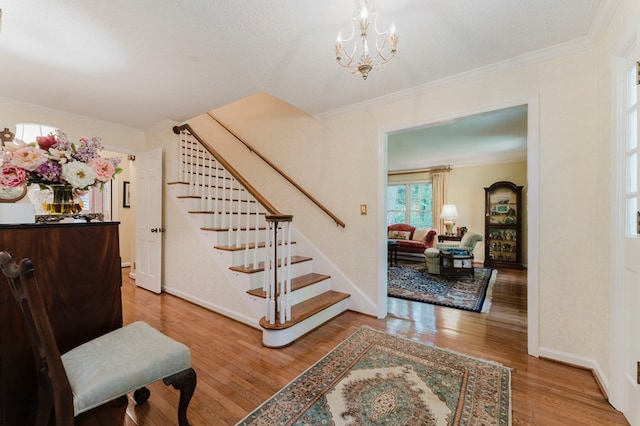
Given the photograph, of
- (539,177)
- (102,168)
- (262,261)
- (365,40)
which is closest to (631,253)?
(539,177)

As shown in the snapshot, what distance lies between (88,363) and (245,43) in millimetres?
2186

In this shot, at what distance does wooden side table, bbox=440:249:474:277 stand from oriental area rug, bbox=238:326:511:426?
9.04ft

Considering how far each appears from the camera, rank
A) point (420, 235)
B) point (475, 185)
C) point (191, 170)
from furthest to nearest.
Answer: point (475, 185) < point (420, 235) < point (191, 170)

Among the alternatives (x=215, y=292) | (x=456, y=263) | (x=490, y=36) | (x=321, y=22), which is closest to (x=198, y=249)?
(x=215, y=292)

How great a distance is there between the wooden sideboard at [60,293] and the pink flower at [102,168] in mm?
259

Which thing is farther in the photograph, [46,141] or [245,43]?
[245,43]

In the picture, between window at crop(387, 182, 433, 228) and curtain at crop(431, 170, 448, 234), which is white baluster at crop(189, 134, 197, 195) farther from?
curtain at crop(431, 170, 448, 234)

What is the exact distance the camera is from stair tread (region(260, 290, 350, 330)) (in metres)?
2.31

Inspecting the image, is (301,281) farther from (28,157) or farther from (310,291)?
(28,157)

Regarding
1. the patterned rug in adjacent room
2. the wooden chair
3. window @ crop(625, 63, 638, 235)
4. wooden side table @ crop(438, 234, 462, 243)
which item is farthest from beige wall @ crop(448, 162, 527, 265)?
the wooden chair

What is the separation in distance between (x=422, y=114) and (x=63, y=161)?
2806mm

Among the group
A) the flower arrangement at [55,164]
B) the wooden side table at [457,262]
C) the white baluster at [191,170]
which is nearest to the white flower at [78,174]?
the flower arrangement at [55,164]

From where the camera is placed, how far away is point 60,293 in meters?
1.29

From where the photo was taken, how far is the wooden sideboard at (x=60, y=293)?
1131 mm
